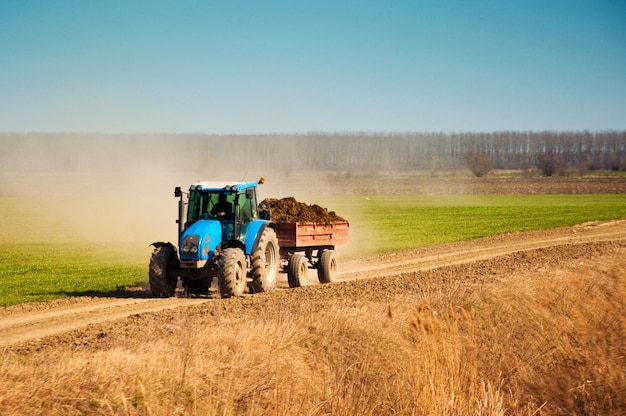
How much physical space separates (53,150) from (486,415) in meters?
105

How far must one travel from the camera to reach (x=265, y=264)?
71.1ft

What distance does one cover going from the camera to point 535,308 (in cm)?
1761

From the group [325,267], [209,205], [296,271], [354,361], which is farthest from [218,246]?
[354,361]

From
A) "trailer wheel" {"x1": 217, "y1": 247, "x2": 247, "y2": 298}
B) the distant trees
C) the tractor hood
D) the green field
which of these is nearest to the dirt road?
"trailer wheel" {"x1": 217, "y1": 247, "x2": 247, "y2": 298}

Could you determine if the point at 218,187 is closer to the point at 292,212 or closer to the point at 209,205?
the point at 209,205

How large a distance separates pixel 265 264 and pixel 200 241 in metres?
2.45

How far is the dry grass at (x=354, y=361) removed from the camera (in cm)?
1027

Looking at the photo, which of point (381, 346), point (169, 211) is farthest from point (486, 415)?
point (169, 211)

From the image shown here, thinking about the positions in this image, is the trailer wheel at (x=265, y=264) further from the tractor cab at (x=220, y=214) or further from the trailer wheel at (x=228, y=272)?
the trailer wheel at (x=228, y=272)

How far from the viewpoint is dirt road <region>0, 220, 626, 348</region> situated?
17.1 meters

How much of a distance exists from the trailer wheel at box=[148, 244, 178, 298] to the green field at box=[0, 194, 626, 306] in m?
3.24

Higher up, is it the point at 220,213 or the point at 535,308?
the point at 220,213

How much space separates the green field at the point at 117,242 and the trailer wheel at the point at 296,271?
5.28 m

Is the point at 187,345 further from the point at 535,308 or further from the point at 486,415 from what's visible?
the point at 535,308
